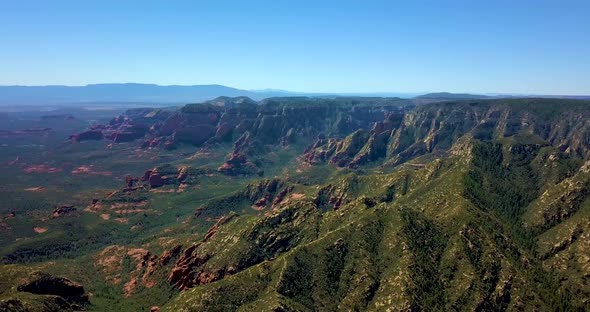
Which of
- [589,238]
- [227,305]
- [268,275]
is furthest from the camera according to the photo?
[589,238]

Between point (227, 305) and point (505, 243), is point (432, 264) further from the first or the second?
point (227, 305)

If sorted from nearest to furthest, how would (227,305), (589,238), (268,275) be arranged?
(227,305) < (268,275) < (589,238)

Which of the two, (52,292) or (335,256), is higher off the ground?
(335,256)

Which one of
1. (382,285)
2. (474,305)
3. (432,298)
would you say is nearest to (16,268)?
(382,285)

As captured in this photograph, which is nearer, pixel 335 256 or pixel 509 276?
pixel 509 276

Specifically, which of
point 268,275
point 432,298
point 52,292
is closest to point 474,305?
point 432,298

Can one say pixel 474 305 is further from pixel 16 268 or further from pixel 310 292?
pixel 16 268
